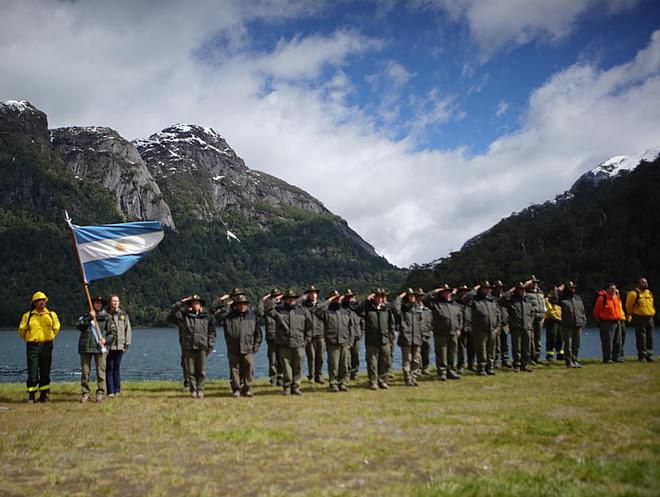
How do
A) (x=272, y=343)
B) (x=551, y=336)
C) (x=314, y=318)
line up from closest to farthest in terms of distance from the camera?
1. (x=272, y=343)
2. (x=314, y=318)
3. (x=551, y=336)

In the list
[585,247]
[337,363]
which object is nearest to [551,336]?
[337,363]

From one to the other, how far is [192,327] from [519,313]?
10756 mm

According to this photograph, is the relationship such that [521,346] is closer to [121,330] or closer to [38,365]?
[121,330]

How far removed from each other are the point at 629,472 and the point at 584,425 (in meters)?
2.76

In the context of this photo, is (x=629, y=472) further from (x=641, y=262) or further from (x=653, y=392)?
(x=641, y=262)

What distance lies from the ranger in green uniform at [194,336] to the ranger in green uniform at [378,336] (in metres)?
4.38

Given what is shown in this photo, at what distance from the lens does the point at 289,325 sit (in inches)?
593

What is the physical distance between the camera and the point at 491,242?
470ft

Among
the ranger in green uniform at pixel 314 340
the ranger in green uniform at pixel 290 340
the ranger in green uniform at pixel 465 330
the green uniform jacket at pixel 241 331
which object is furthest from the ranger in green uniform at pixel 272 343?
the ranger in green uniform at pixel 465 330

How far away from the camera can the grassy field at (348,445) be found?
632 centimetres

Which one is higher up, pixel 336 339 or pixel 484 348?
pixel 336 339

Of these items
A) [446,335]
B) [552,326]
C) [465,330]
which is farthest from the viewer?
[552,326]

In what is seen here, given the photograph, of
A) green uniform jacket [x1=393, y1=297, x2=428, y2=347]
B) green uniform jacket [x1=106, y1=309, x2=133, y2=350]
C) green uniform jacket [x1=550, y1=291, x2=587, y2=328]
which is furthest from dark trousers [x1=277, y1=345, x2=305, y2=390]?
green uniform jacket [x1=550, y1=291, x2=587, y2=328]

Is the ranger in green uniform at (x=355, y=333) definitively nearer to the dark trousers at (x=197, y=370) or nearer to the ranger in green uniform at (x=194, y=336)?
the ranger in green uniform at (x=194, y=336)
